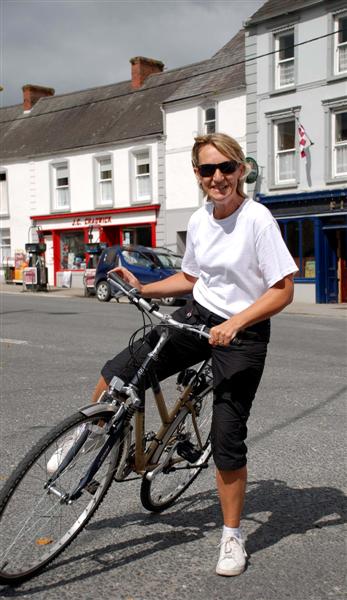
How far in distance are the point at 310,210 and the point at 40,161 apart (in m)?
15.0

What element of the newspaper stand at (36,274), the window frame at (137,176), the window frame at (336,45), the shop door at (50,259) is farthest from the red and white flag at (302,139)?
the shop door at (50,259)

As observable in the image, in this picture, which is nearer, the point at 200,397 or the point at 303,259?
the point at 200,397

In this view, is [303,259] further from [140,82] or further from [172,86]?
[140,82]

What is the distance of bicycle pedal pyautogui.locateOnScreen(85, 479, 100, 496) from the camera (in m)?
3.39

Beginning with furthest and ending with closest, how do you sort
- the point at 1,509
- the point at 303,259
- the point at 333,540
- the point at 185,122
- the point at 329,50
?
the point at 185,122, the point at 303,259, the point at 329,50, the point at 333,540, the point at 1,509

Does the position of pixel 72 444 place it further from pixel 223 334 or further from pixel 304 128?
pixel 304 128

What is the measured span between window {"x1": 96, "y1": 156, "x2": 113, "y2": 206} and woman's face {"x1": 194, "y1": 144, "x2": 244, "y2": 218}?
2746 cm

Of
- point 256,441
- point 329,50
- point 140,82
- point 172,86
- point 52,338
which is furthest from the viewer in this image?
point 140,82

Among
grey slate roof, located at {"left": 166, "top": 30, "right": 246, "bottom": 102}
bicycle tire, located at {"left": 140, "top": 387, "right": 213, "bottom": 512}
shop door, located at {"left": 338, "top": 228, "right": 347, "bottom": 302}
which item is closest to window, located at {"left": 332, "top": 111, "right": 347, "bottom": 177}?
shop door, located at {"left": 338, "top": 228, "right": 347, "bottom": 302}

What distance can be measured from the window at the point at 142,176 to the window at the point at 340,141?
8.91 m

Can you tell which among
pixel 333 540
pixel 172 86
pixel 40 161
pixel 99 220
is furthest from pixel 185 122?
pixel 333 540

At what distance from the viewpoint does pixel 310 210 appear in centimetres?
2312

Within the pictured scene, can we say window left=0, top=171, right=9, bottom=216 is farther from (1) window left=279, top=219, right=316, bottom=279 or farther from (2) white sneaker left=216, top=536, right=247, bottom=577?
(2) white sneaker left=216, top=536, right=247, bottom=577

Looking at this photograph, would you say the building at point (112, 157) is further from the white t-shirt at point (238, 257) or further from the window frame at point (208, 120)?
the white t-shirt at point (238, 257)
